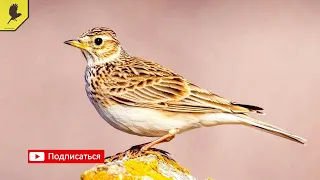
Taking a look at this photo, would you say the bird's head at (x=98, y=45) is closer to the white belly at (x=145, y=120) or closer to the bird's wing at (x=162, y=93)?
the bird's wing at (x=162, y=93)

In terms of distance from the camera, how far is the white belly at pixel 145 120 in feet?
11.8

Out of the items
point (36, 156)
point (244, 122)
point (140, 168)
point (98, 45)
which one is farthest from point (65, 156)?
point (244, 122)

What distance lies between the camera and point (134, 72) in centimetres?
380

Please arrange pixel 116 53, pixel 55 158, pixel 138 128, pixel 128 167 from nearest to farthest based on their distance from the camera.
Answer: pixel 128 167 < pixel 138 128 < pixel 116 53 < pixel 55 158

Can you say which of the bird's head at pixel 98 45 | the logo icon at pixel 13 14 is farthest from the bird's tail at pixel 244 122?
the logo icon at pixel 13 14

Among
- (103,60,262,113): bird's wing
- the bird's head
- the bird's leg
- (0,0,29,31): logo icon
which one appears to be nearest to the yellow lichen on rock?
the bird's leg

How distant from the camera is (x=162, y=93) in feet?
12.1

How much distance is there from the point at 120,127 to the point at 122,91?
0.63 ft

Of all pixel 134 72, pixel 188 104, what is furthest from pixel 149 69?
pixel 188 104

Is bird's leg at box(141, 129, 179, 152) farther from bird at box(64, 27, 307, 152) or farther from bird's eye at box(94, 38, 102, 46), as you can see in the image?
bird's eye at box(94, 38, 102, 46)

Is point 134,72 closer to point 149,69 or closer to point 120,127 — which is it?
point 149,69

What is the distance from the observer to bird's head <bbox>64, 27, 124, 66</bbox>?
3771mm

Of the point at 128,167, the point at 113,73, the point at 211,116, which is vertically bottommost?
the point at 128,167

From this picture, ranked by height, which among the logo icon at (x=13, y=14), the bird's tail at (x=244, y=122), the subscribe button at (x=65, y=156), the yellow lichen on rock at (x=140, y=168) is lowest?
the yellow lichen on rock at (x=140, y=168)
